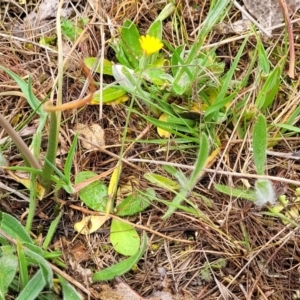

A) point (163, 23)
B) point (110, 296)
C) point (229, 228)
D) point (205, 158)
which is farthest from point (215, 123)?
point (110, 296)

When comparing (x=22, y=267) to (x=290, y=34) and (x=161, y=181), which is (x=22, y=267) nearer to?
(x=161, y=181)

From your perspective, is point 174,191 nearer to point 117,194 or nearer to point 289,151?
point 117,194

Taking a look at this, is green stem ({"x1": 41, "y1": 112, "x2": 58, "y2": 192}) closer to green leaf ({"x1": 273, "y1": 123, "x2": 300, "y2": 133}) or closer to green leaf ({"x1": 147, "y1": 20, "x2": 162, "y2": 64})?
green leaf ({"x1": 147, "y1": 20, "x2": 162, "y2": 64})

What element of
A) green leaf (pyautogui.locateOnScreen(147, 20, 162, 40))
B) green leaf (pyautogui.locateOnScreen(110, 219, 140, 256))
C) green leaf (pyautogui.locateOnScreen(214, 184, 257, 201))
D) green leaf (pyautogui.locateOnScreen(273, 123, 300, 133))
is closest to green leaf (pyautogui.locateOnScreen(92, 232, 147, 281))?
green leaf (pyautogui.locateOnScreen(110, 219, 140, 256))

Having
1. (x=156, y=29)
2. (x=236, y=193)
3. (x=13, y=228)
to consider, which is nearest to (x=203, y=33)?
(x=156, y=29)

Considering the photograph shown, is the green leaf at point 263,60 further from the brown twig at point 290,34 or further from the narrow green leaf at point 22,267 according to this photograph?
the narrow green leaf at point 22,267

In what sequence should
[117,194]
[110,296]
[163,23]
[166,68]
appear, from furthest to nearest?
[163,23]
[166,68]
[117,194]
[110,296]

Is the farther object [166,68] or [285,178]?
[166,68]

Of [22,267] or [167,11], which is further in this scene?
[167,11]
